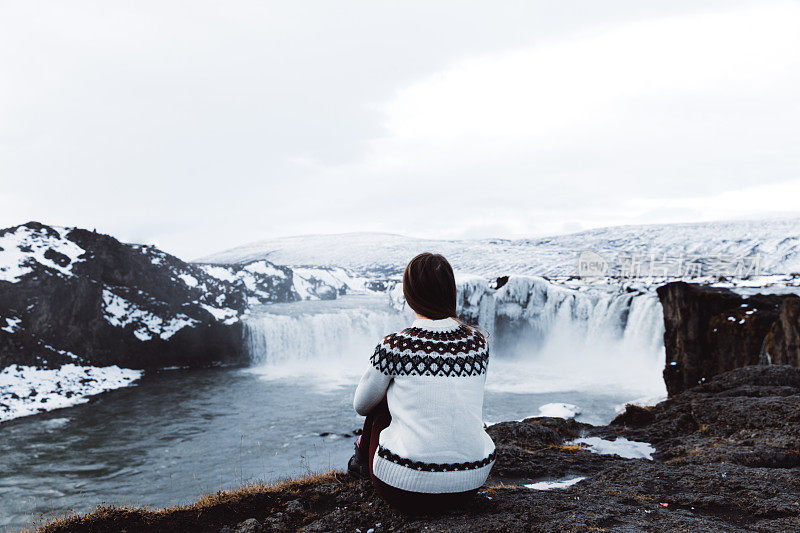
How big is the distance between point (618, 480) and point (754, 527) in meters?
1.79

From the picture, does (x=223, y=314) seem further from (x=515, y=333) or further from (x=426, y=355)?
(x=426, y=355)

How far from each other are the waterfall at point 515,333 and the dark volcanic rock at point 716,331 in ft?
42.9

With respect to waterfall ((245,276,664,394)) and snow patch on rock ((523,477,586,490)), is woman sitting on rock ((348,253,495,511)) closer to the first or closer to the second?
snow patch on rock ((523,477,586,490))

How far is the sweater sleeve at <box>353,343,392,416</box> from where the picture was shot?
3321 millimetres

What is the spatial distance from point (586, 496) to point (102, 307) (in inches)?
1565

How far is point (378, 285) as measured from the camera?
7125cm

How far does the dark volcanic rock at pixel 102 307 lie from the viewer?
105 ft

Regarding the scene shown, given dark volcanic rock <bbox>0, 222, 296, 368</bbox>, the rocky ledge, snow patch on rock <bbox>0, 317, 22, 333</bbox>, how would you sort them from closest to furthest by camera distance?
the rocky ledge → snow patch on rock <bbox>0, 317, 22, 333</bbox> → dark volcanic rock <bbox>0, 222, 296, 368</bbox>

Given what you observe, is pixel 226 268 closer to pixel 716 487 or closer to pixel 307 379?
pixel 307 379

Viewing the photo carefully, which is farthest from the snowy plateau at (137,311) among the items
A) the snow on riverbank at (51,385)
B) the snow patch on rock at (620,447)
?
the snow patch on rock at (620,447)

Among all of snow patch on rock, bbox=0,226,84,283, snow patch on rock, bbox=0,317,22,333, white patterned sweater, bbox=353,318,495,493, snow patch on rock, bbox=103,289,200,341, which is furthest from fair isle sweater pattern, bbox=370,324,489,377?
snow patch on rock, bbox=0,226,84,283

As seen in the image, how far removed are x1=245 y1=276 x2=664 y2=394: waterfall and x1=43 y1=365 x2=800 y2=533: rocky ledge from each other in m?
22.2

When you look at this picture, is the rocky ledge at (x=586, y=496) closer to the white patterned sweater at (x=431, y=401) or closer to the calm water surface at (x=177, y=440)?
the white patterned sweater at (x=431, y=401)

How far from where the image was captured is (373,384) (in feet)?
11.1
